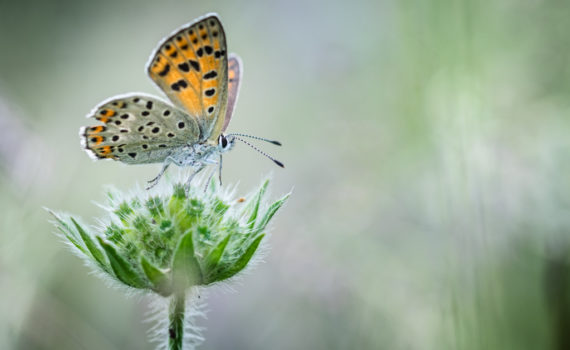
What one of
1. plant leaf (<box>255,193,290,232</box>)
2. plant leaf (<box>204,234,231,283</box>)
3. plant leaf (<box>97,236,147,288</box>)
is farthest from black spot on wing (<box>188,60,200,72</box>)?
plant leaf (<box>97,236,147,288</box>)

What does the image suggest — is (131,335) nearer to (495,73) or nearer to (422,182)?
(422,182)

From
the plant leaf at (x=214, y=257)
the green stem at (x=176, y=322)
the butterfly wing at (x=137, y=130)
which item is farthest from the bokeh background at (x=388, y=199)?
the plant leaf at (x=214, y=257)

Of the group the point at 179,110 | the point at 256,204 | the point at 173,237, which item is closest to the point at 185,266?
the point at 173,237

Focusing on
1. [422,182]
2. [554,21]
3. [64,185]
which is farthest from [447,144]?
[64,185]

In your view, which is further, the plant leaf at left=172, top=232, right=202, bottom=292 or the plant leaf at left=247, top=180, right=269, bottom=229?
the plant leaf at left=247, top=180, right=269, bottom=229

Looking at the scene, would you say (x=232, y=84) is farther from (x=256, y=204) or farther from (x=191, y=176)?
(x=256, y=204)

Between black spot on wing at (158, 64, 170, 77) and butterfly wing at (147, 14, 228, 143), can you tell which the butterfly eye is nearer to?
butterfly wing at (147, 14, 228, 143)

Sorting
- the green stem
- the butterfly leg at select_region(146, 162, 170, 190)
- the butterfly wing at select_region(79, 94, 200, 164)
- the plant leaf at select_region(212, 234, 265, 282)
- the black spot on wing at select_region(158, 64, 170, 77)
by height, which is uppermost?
the black spot on wing at select_region(158, 64, 170, 77)
